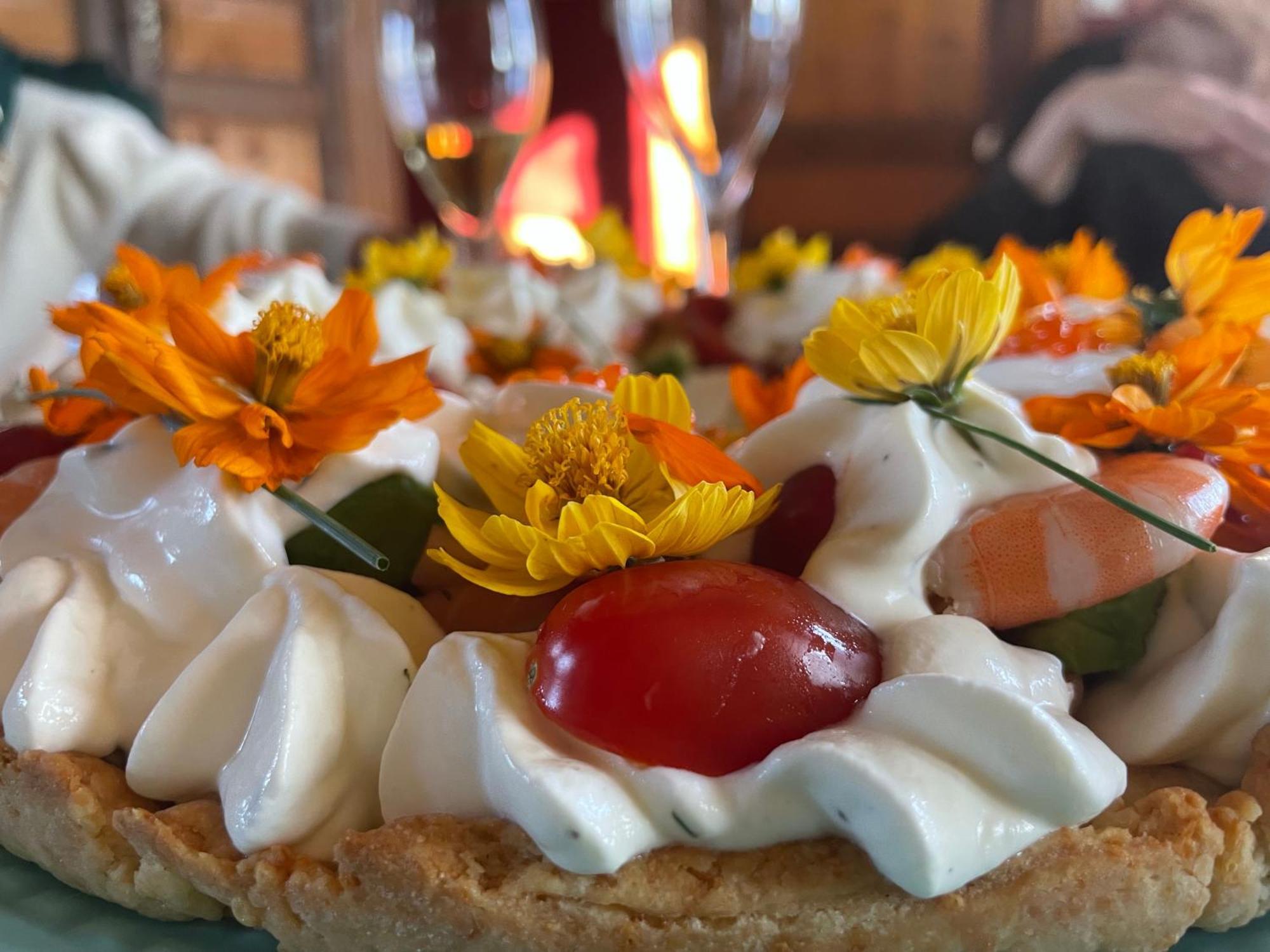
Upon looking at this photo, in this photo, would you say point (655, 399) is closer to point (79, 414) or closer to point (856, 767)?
point (856, 767)

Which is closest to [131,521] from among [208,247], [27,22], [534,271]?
[534,271]

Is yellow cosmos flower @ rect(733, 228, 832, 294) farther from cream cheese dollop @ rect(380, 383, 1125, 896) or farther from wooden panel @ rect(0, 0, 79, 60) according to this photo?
wooden panel @ rect(0, 0, 79, 60)

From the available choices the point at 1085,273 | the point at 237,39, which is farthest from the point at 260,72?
the point at 1085,273

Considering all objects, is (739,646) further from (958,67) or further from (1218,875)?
(958,67)

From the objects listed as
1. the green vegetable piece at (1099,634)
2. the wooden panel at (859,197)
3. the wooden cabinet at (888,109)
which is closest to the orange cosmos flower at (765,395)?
the green vegetable piece at (1099,634)

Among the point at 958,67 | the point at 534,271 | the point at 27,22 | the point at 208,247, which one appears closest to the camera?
the point at 534,271

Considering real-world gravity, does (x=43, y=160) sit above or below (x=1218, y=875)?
below

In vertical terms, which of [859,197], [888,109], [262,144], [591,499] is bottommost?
[859,197]
